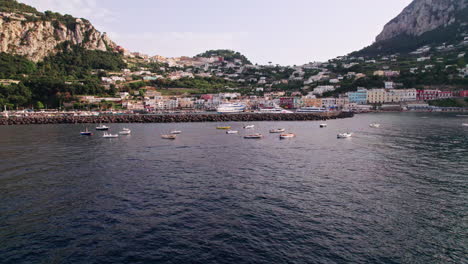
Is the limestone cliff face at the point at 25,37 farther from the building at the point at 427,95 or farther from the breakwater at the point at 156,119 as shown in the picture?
the building at the point at 427,95

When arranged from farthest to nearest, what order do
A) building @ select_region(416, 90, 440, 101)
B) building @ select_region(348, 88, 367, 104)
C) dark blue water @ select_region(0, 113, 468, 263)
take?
building @ select_region(348, 88, 367, 104) → building @ select_region(416, 90, 440, 101) → dark blue water @ select_region(0, 113, 468, 263)

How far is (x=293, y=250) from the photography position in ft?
53.6

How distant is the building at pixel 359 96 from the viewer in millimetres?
162625

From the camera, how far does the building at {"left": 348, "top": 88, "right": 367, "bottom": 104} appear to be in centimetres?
16262

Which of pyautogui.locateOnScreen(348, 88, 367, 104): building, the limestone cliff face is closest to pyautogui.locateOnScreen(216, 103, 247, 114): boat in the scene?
pyautogui.locateOnScreen(348, 88, 367, 104): building

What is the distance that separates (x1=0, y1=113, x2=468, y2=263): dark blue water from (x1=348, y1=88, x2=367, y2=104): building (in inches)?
5029

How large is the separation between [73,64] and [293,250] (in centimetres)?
21846

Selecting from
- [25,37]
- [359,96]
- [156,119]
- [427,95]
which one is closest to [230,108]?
[156,119]

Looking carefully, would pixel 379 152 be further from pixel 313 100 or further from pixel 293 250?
pixel 313 100

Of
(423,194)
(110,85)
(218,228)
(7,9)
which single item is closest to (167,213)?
(218,228)

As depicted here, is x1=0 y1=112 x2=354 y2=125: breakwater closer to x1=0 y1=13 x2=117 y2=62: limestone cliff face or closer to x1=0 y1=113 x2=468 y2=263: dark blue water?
x1=0 y1=113 x2=468 y2=263: dark blue water

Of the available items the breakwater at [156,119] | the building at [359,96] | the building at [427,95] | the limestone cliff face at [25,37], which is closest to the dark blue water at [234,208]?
the breakwater at [156,119]

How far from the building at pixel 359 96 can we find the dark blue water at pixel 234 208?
127730mm

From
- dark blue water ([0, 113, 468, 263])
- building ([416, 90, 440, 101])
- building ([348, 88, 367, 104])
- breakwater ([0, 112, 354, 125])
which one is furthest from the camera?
building ([348, 88, 367, 104])
